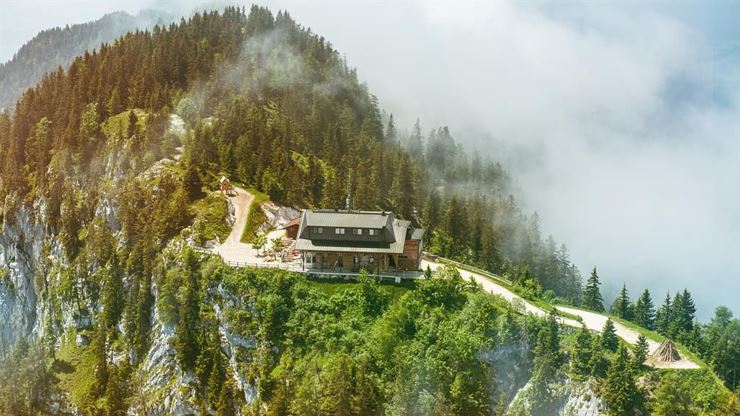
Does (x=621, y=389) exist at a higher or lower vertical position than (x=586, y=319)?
lower

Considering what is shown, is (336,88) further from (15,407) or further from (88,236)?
(15,407)

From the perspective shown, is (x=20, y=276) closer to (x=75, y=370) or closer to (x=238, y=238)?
(x=75, y=370)

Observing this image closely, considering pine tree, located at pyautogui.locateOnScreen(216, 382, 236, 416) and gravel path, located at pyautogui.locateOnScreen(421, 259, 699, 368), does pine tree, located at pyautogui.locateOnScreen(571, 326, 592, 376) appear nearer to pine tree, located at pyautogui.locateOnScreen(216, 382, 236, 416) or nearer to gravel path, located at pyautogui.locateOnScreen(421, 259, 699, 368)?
gravel path, located at pyautogui.locateOnScreen(421, 259, 699, 368)

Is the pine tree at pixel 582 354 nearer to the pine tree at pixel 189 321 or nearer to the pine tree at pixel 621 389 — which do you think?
the pine tree at pixel 621 389

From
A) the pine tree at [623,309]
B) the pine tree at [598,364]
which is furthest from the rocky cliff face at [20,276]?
the pine tree at [623,309]

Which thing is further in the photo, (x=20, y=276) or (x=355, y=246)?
(x=20, y=276)

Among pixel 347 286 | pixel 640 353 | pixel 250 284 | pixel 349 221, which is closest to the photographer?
pixel 640 353

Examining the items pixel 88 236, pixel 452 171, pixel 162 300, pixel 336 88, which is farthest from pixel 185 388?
pixel 452 171

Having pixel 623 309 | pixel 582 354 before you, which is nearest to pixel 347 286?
pixel 582 354
